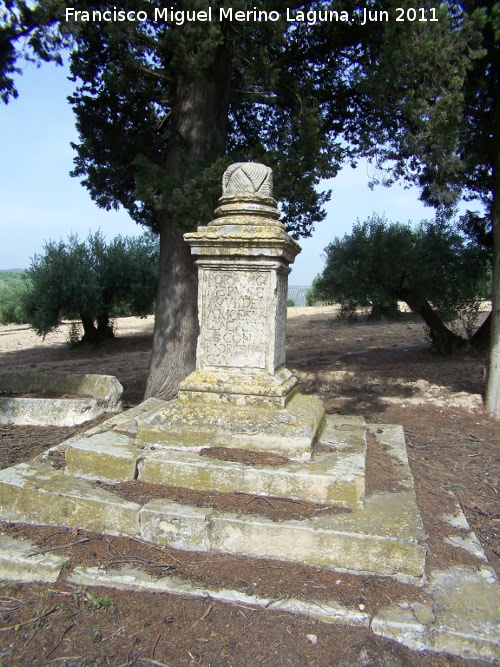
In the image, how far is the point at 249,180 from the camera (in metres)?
3.92

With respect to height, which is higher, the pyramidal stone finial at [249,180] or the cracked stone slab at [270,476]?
the pyramidal stone finial at [249,180]

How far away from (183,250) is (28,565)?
4503 millimetres

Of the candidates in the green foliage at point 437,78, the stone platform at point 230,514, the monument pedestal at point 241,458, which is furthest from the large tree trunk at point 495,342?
the stone platform at point 230,514

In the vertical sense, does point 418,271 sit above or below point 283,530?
above

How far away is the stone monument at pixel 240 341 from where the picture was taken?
140 inches

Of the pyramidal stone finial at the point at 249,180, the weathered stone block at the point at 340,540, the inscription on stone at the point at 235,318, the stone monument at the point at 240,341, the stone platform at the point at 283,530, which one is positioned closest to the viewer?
the stone platform at the point at 283,530

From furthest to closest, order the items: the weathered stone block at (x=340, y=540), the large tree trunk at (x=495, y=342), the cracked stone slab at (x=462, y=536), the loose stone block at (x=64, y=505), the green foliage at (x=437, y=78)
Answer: the large tree trunk at (x=495, y=342) → the green foliage at (x=437, y=78) → the loose stone block at (x=64, y=505) → the cracked stone slab at (x=462, y=536) → the weathered stone block at (x=340, y=540)

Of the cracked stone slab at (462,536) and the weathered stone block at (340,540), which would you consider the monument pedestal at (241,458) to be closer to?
the weathered stone block at (340,540)

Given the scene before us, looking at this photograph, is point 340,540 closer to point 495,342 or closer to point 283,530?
point 283,530

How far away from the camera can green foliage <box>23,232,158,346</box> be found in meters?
13.6

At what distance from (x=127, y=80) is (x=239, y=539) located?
18.1ft

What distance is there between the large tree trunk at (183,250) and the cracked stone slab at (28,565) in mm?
3816

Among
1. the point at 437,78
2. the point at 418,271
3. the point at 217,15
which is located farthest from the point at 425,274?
the point at 217,15

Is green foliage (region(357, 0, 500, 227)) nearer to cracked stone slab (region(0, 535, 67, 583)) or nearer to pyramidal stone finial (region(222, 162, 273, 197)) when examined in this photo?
pyramidal stone finial (region(222, 162, 273, 197))
